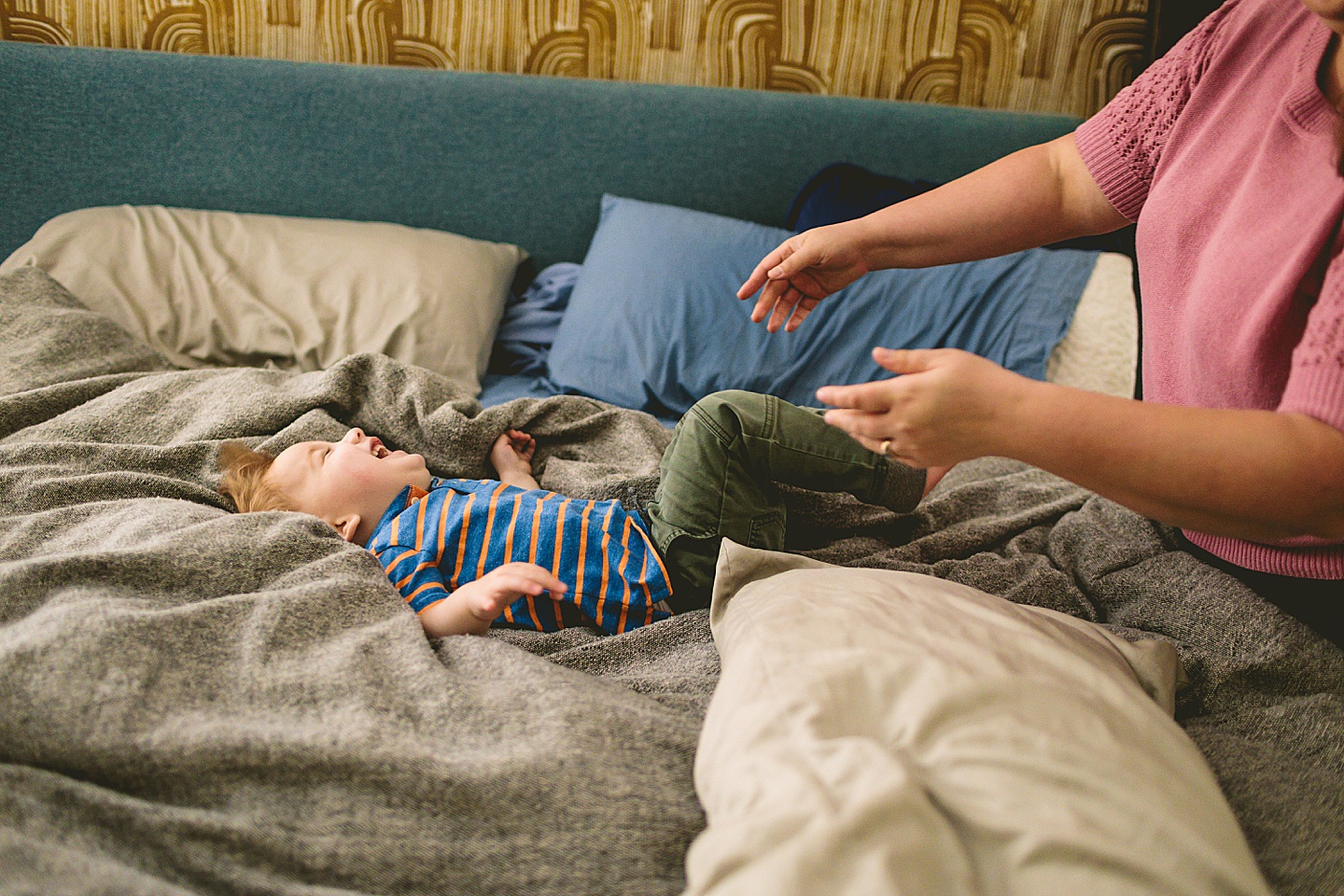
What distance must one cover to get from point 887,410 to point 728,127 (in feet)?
5.01

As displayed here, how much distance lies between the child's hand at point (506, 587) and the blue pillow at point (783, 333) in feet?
2.67

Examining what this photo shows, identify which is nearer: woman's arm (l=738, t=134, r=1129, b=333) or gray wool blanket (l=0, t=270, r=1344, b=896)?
gray wool blanket (l=0, t=270, r=1344, b=896)

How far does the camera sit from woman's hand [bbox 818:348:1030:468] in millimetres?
725

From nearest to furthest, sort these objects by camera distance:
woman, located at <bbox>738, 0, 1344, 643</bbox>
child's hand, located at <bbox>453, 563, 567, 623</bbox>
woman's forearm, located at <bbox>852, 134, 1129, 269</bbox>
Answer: woman, located at <bbox>738, 0, 1344, 643</bbox>, child's hand, located at <bbox>453, 563, 567, 623</bbox>, woman's forearm, located at <bbox>852, 134, 1129, 269</bbox>

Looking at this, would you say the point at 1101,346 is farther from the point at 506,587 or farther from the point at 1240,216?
the point at 506,587

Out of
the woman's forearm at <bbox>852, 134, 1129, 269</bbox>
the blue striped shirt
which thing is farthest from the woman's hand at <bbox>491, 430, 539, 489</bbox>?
the woman's forearm at <bbox>852, 134, 1129, 269</bbox>

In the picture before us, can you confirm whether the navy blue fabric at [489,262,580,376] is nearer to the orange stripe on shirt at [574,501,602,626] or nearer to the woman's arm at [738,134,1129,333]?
the orange stripe on shirt at [574,501,602,626]

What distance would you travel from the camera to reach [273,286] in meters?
1.87

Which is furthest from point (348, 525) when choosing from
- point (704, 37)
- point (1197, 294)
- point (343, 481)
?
point (704, 37)

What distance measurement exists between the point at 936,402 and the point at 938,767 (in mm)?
290

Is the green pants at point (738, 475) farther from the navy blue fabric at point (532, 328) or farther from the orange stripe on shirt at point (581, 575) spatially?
the navy blue fabric at point (532, 328)

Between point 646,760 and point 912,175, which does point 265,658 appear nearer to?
point 646,760

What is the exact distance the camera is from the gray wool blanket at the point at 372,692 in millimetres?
715

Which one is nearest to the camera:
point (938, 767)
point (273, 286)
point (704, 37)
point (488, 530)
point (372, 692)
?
point (938, 767)
